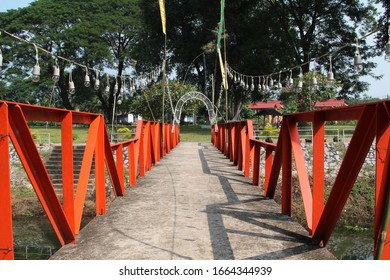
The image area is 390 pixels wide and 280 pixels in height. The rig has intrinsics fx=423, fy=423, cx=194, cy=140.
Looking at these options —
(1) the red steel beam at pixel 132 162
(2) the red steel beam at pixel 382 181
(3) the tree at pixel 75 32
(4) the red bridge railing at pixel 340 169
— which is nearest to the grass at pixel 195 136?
(3) the tree at pixel 75 32

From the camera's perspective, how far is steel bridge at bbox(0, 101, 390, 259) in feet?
7.31

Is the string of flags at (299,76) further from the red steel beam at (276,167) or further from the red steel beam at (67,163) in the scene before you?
the red steel beam at (67,163)

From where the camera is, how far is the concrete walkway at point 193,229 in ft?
9.96

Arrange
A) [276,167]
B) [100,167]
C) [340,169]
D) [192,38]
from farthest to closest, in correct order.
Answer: [192,38], [276,167], [100,167], [340,169]

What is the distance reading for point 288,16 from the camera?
3023cm

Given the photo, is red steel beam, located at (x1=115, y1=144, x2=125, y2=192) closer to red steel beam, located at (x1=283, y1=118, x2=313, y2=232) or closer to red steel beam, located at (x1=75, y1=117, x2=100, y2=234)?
red steel beam, located at (x1=75, y1=117, x2=100, y2=234)

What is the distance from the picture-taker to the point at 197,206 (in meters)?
4.68

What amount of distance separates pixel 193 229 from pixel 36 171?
1.51 meters

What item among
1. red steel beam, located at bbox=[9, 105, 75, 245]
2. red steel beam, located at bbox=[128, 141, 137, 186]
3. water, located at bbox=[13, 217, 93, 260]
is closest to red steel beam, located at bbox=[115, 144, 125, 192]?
red steel beam, located at bbox=[128, 141, 137, 186]

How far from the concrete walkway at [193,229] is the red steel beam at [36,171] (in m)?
0.19

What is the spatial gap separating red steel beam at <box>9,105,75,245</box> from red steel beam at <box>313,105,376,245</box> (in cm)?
190

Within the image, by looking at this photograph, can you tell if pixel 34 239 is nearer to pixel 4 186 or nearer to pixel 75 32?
pixel 4 186

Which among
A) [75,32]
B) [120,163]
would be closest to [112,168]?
[120,163]
